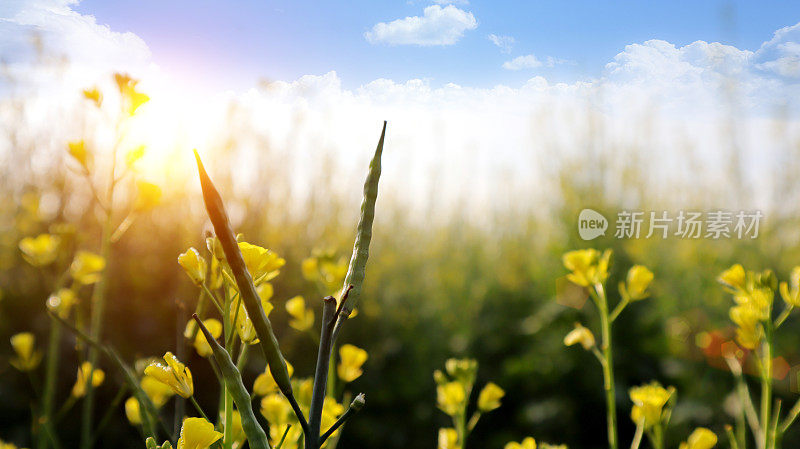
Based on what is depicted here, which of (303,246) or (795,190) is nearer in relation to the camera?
(303,246)

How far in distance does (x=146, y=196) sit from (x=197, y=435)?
0.90 metres

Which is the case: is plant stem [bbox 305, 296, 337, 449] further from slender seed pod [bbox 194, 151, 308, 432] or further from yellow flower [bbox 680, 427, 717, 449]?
yellow flower [bbox 680, 427, 717, 449]

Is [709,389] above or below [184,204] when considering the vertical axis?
below

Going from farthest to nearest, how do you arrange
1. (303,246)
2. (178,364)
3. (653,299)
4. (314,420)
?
(303,246), (653,299), (178,364), (314,420)

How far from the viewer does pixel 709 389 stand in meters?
2.80

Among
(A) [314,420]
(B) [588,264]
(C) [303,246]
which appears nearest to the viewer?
(A) [314,420]

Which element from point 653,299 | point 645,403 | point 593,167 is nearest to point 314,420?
point 645,403

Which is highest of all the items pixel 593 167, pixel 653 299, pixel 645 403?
pixel 593 167

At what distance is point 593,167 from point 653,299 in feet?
3.67

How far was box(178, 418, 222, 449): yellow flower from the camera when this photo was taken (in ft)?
1.53

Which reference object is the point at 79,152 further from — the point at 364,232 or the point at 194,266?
the point at 364,232

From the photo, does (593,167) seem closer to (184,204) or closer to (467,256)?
(467,256)
